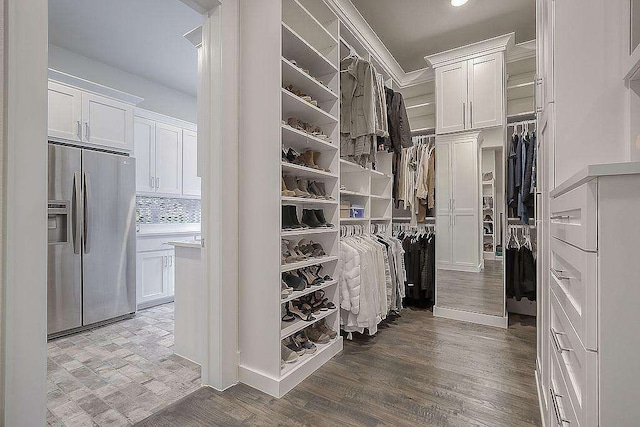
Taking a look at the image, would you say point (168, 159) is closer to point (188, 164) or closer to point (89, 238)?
point (188, 164)

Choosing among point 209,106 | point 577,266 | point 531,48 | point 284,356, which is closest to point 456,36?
point 531,48

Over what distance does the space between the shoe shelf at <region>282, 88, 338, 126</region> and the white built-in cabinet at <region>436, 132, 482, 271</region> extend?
1574 millimetres

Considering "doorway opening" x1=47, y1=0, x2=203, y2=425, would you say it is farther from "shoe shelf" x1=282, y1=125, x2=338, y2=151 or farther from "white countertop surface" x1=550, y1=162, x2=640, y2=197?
"white countertop surface" x1=550, y1=162, x2=640, y2=197

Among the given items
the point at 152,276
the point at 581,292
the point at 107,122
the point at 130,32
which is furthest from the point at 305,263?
the point at 130,32

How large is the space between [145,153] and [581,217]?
13.9 feet

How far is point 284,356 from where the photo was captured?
1.92 m

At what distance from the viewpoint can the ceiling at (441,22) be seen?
2607 mm

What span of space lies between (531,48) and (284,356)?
3.65 meters

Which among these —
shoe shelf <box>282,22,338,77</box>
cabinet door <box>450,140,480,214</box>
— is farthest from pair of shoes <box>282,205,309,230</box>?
cabinet door <box>450,140,480,214</box>

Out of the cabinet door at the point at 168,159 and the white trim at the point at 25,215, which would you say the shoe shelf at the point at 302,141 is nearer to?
the white trim at the point at 25,215

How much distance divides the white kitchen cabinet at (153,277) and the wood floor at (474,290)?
3314 mm

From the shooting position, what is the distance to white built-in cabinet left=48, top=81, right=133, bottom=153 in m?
2.81

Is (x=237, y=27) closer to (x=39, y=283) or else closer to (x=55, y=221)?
(x=39, y=283)

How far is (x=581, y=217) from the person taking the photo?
2.16 feet
